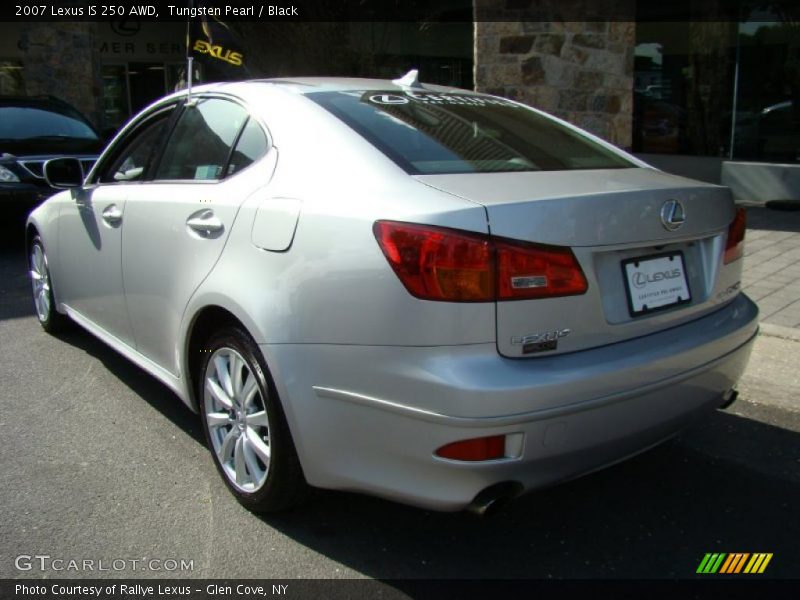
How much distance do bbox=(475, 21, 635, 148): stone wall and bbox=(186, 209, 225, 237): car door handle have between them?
6.45 meters

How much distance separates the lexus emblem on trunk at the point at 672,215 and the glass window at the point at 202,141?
1730 mm

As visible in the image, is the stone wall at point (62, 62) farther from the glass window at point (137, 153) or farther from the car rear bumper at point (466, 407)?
the car rear bumper at point (466, 407)

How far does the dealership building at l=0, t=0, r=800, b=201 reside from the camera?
28.6ft

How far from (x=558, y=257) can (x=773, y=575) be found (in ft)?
4.54

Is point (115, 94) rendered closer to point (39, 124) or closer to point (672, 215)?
point (39, 124)

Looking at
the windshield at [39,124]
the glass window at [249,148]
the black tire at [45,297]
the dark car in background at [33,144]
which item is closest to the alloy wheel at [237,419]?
the glass window at [249,148]

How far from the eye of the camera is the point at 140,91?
20156 mm

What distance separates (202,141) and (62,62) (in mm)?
12919

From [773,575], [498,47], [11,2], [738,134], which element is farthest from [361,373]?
[11,2]

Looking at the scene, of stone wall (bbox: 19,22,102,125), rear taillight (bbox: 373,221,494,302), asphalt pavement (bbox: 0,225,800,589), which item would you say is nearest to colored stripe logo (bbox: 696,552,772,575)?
asphalt pavement (bbox: 0,225,800,589)

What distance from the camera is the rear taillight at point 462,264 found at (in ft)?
7.31

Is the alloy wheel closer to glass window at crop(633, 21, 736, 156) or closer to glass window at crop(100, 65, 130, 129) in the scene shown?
glass window at crop(633, 21, 736, 156)

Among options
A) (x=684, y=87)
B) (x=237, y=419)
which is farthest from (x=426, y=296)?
(x=684, y=87)

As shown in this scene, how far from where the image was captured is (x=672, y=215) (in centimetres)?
262
